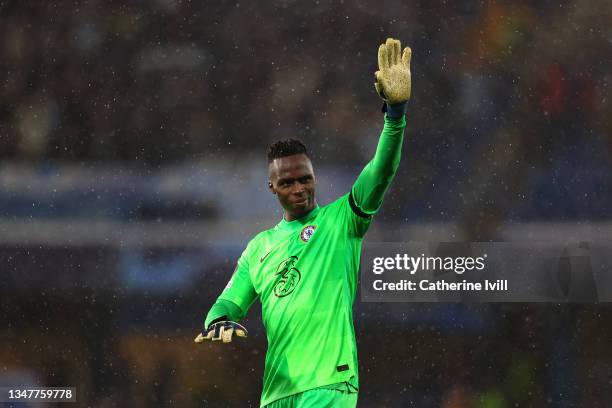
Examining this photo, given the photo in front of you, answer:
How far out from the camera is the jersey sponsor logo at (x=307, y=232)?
394 cm

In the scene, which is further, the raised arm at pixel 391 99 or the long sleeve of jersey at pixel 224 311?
the long sleeve of jersey at pixel 224 311

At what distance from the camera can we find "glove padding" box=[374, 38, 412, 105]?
3.46m

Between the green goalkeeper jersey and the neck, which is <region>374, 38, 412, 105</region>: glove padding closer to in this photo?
the green goalkeeper jersey

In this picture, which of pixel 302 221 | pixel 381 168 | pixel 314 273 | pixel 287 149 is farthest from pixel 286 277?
pixel 381 168

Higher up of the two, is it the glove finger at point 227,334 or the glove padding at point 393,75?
the glove padding at point 393,75

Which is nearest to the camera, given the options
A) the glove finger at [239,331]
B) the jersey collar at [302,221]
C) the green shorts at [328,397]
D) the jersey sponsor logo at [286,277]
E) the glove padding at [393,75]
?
the glove padding at [393,75]

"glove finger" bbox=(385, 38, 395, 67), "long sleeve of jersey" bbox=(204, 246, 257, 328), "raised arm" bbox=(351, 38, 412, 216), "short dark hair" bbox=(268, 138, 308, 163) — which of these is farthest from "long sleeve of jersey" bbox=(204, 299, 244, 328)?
"glove finger" bbox=(385, 38, 395, 67)

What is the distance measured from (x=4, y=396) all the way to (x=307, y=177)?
200 inches

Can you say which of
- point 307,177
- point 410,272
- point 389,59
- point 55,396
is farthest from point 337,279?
point 55,396

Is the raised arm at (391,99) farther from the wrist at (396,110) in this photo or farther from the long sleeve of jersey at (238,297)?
the long sleeve of jersey at (238,297)

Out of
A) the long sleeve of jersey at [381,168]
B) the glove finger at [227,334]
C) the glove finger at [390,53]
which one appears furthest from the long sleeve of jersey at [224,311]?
the glove finger at [390,53]

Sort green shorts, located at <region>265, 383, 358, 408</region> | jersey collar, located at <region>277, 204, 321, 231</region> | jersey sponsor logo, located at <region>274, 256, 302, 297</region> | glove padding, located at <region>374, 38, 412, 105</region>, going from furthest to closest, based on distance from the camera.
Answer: jersey collar, located at <region>277, 204, 321, 231</region> → jersey sponsor logo, located at <region>274, 256, 302, 297</region> → green shorts, located at <region>265, 383, 358, 408</region> → glove padding, located at <region>374, 38, 412, 105</region>

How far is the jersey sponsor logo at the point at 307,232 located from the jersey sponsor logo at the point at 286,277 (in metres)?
0.09

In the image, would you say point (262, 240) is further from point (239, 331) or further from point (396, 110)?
point (396, 110)
